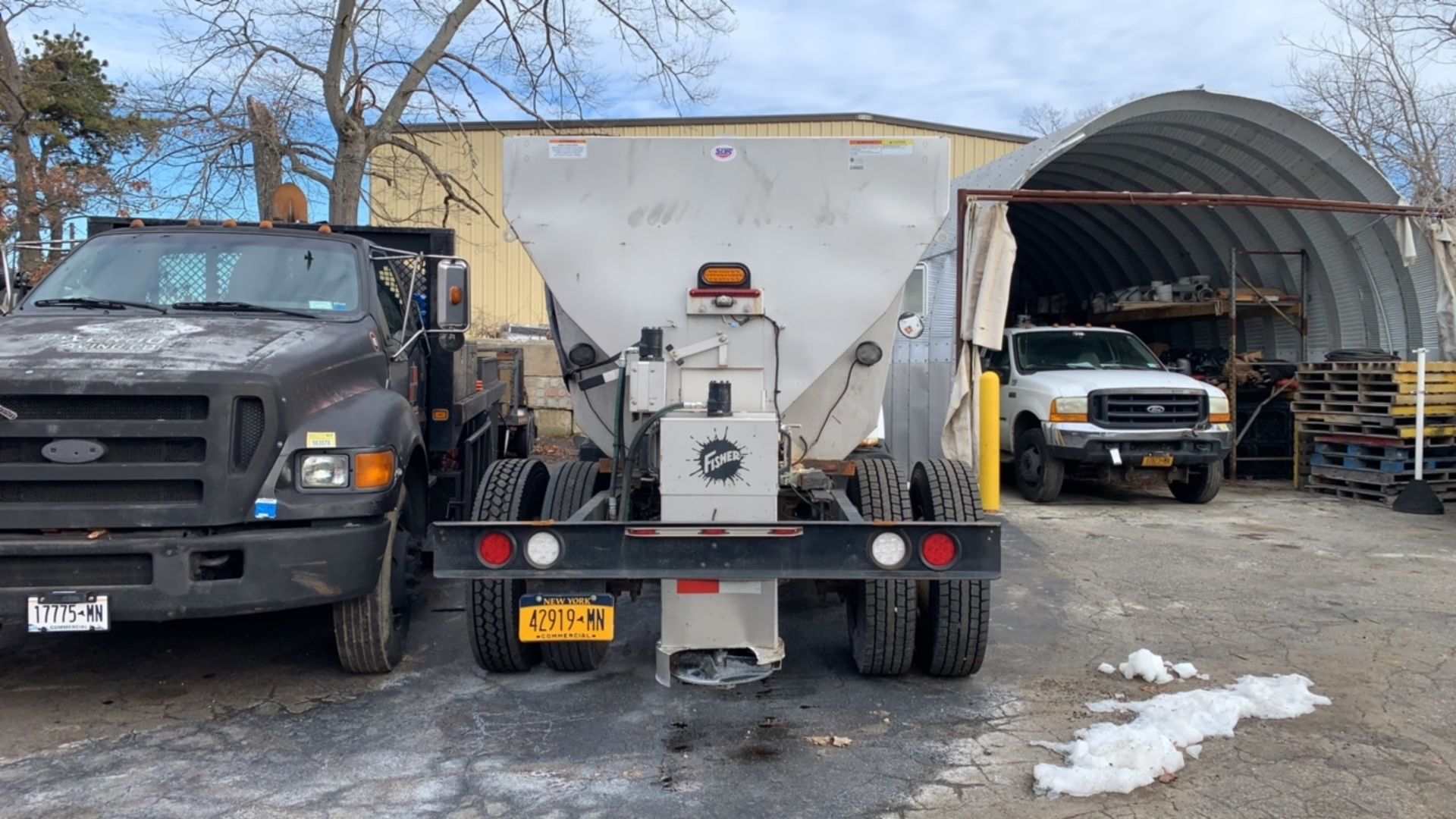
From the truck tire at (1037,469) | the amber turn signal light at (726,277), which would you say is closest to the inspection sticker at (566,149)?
the amber turn signal light at (726,277)

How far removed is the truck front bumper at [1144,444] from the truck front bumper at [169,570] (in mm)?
8039

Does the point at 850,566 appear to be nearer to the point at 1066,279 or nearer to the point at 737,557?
the point at 737,557

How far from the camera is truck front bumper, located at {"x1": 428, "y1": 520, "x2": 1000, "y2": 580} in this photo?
4.08 m

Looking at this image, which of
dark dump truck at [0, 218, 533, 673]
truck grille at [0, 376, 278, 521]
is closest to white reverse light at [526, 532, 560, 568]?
dark dump truck at [0, 218, 533, 673]

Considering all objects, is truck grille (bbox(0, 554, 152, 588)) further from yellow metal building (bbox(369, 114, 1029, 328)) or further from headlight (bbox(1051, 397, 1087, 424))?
yellow metal building (bbox(369, 114, 1029, 328))

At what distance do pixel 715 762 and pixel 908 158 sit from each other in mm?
2961

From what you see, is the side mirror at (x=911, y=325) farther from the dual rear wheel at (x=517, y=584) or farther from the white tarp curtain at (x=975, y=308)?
the white tarp curtain at (x=975, y=308)

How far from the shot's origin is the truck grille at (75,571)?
13.7ft

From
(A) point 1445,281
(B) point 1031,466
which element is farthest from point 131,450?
(A) point 1445,281

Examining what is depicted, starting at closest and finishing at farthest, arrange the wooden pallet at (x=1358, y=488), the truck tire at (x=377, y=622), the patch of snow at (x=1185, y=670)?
the truck tire at (x=377, y=622)
the patch of snow at (x=1185, y=670)
the wooden pallet at (x=1358, y=488)

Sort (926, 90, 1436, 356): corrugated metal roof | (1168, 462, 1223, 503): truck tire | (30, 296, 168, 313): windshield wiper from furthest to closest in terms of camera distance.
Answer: (926, 90, 1436, 356): corrugated metal roof < (1168, 462, 1223, 503): truck tire < (30, 296, 168, 313): windshield wiper

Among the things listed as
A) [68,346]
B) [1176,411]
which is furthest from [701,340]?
[1176,411]

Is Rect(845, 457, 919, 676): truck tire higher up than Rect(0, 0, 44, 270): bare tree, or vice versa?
Rect(0, 0, 44, 270): bare tree

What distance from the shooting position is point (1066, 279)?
57.4ft
